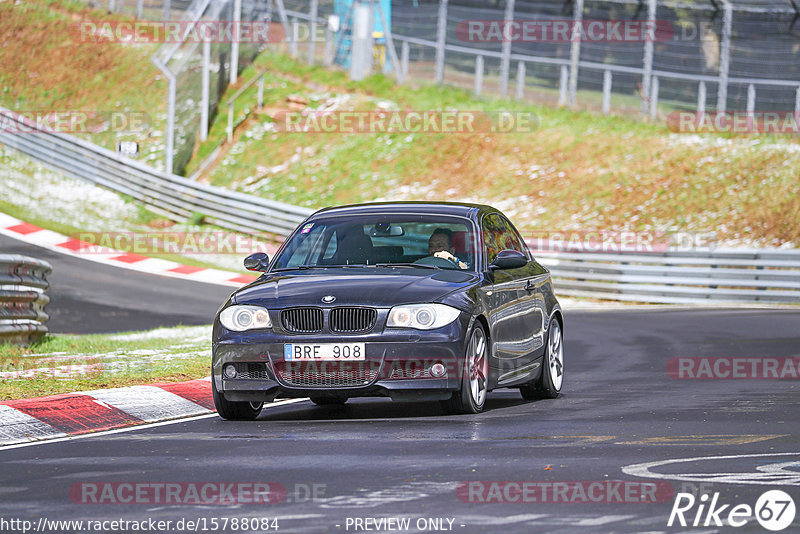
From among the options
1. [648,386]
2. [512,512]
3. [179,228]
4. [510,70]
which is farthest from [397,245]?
[510,70]

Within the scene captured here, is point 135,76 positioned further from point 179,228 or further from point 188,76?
point 179,228

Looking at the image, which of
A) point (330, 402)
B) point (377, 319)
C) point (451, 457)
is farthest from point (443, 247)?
point (451, 457)

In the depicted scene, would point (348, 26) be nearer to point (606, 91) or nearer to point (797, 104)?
point (606, 91)

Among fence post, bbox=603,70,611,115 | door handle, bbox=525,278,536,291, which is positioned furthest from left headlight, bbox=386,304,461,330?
fence post, bbox=603,70,611,115

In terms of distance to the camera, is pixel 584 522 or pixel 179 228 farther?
pixel 179 228

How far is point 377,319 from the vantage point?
31.2 feet

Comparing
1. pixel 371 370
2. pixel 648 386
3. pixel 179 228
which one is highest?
pixel 371 370

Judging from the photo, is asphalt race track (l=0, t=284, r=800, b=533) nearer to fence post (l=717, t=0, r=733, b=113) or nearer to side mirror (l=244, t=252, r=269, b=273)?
side mirror (l=244, t=252, r=269, b=273)

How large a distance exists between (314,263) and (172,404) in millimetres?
1531

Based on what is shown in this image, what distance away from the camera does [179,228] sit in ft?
110

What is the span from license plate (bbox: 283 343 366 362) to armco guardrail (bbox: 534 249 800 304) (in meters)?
17.4

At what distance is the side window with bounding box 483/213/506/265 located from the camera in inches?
429

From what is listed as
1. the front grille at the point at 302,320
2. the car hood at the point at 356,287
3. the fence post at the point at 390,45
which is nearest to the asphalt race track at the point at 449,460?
the front grille at the point at 302,320

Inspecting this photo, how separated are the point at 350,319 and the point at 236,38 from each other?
31217 millimetres
